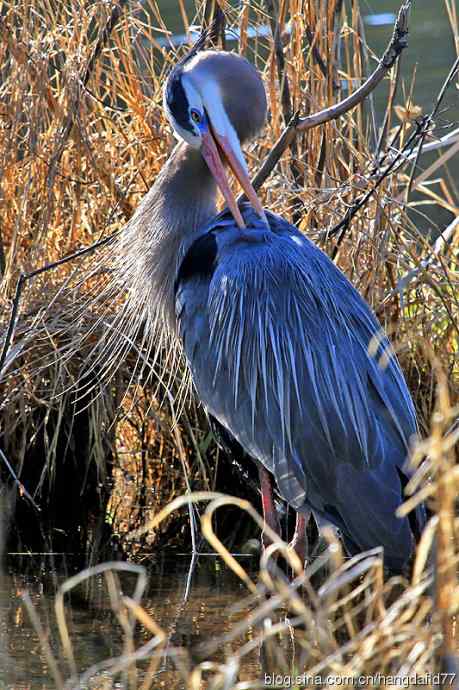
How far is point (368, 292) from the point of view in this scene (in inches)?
171

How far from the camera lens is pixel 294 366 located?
3.60 metres

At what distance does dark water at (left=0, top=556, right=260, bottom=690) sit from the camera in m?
3.26

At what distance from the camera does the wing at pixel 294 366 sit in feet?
11.0

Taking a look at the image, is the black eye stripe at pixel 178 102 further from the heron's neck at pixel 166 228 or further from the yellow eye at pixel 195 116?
the heron's neck at pixel 166 228

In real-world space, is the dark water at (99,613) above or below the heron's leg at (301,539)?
below

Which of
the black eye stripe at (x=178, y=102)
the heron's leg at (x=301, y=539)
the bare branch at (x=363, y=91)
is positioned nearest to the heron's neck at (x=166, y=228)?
the black eye stripe at (x=178, y=102)

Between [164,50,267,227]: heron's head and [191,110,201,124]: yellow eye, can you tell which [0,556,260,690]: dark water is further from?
[191,110,201,124]: yellow eye

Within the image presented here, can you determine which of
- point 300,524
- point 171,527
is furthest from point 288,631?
point 171,527

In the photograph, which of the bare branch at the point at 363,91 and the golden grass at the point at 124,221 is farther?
the golden grass at the point at 124,221

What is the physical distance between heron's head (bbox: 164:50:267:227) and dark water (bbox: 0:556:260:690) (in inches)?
51.6

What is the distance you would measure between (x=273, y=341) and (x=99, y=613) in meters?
1.01

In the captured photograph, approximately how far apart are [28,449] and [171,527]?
24.7 inches

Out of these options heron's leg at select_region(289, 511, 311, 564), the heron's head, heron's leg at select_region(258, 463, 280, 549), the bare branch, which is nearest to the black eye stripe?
the heron's head

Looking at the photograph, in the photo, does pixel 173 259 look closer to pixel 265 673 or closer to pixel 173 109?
pixel 173 109
